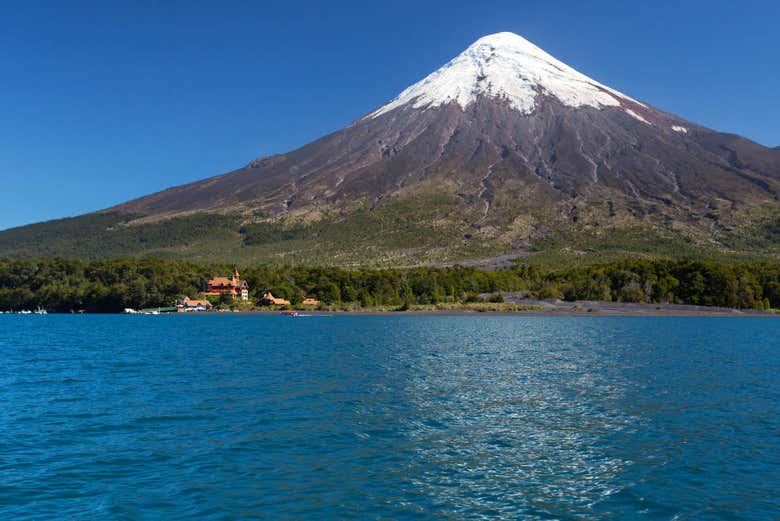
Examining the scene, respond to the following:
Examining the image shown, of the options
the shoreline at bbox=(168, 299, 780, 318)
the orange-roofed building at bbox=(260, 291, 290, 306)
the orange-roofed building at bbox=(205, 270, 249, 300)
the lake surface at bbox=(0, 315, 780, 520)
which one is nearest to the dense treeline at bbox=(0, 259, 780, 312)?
the orange-roofed building at bbox=(260, 291, 290, 306)

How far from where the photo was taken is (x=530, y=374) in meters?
37.8

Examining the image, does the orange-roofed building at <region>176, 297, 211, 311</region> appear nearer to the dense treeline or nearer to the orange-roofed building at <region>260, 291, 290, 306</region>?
the dense treeline

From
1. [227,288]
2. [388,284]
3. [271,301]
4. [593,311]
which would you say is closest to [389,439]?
[593,311]

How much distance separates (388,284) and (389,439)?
12003 cm

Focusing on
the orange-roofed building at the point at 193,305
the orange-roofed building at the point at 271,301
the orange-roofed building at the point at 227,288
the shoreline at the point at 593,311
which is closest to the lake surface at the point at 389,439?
the shoreline at the point at 593,311

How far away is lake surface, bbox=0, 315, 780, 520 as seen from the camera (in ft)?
52.6

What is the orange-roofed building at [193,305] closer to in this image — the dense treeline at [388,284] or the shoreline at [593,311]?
the dense treeline at [388,284]

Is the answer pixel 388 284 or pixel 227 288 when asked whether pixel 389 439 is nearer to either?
pixel 388 284

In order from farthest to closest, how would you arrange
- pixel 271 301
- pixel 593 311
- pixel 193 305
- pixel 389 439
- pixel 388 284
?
pixel 271 301 → pixel 193 305 → pixel 388 284 → pixel 593 311 → pixel 389 439

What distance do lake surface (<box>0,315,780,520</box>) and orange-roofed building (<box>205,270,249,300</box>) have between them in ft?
346

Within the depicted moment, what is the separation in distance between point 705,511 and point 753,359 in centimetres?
3665

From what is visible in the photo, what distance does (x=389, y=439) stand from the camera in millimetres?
21969

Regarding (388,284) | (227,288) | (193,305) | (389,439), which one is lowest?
(389,439)

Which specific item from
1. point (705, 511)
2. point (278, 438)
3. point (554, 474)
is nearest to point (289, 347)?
point (278, 438)
